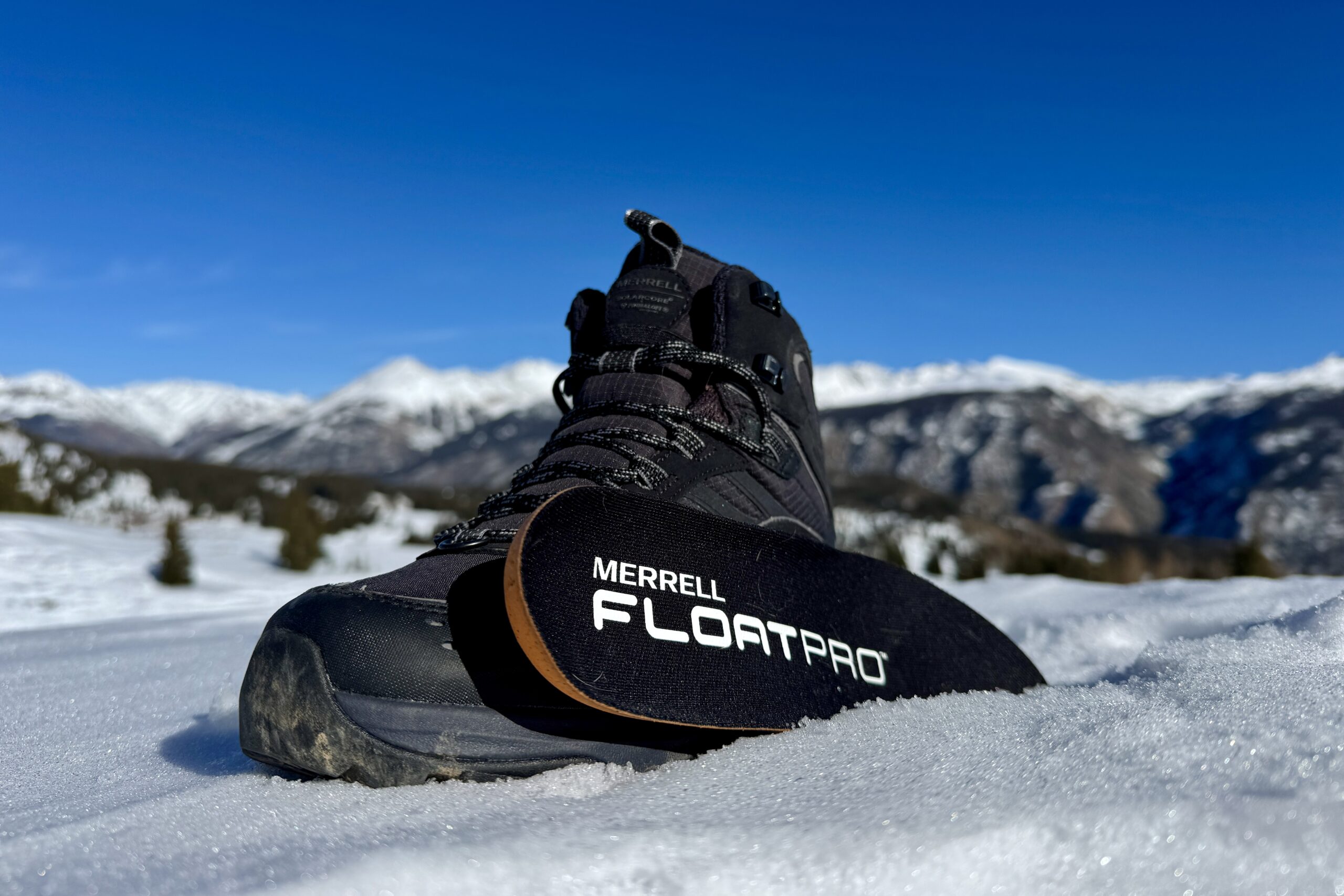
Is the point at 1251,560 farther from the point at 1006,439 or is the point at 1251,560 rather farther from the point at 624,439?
the point at 1006,439

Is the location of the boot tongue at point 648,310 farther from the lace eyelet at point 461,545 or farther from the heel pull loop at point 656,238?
the lace eyelet at point 461,545

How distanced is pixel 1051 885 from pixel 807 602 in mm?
598

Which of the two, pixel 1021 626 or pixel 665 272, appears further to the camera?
pixel 1021 626

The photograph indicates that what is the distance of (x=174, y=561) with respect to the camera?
251 inches

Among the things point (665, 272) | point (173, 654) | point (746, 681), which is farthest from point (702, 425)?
point (173, 654)

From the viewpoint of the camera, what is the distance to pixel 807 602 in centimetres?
112

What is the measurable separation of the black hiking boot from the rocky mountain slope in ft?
169

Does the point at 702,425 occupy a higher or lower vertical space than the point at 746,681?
higher

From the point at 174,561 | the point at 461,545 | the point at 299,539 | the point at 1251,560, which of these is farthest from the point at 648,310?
the point at 1251,560

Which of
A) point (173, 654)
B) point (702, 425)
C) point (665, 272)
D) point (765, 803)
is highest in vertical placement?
point (665, 272)

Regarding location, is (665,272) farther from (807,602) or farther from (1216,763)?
(1216,763)

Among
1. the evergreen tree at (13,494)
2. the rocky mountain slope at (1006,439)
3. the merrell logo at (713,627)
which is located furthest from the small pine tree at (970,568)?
the rocky mountain slope at (1006,439)

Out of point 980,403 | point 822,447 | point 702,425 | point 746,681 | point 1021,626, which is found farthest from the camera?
point 980,403

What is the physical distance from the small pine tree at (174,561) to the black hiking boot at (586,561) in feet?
19.8
